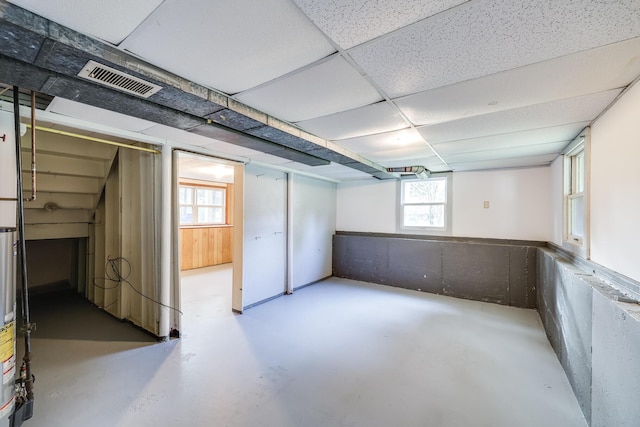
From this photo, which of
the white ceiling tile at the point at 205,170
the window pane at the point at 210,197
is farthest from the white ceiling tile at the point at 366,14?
the window pane at the point at 210,197

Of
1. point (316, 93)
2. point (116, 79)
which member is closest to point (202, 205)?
point (116, 79)

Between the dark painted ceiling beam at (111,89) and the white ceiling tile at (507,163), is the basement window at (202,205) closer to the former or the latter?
the dark painted ceiling beam at (111,89)

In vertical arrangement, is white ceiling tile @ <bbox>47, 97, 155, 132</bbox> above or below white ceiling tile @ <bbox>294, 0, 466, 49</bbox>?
below

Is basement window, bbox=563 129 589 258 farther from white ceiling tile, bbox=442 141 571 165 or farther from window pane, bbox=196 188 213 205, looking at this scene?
window pane, bbox=196 188 213 205

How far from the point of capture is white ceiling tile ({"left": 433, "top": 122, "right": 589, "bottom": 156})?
2434 millimetres

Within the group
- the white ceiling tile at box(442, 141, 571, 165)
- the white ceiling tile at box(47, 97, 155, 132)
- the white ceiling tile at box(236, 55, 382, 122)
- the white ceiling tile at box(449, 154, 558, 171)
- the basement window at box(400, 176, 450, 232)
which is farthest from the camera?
the basement window at box(400, 176, 450, 232)

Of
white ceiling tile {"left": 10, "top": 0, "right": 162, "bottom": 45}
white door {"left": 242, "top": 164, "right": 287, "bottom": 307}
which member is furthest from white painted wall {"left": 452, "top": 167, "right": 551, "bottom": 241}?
white ceiling tile {"left": 10, "top": 0, "right": 162, "bottom": 45}

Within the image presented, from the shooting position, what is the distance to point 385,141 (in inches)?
116

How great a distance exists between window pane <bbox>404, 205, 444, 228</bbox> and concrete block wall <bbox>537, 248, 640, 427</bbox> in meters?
2.29

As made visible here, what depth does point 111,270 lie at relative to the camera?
141 inches

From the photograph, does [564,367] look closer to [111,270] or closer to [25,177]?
[111,270]

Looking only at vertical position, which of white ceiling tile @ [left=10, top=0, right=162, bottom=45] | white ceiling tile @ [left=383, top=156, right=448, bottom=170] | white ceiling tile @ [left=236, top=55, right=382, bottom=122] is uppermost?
white ceiling tile @ [left=236, top=55, right=382, bottom=122]

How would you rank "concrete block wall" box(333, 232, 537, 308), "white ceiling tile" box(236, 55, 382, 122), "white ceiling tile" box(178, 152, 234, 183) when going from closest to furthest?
"white ceiling tile" box(236, 55, 382, 122) < "concrete block wall" box(333, 232, 537, 308) < "white ceiling tile" box(178, 152, 234, 183)

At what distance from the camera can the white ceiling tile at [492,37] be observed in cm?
103
